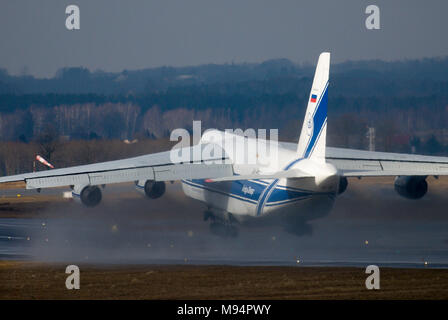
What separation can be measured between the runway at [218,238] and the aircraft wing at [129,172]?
2.39m

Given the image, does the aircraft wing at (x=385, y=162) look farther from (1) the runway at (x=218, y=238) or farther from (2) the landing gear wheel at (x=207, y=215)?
(2) the landing gear wheel at (x=207, y=215)

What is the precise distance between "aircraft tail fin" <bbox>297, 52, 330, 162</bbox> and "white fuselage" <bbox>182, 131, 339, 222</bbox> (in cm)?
39

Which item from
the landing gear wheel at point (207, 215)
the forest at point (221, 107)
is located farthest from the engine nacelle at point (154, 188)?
the forest at point (221, 107)

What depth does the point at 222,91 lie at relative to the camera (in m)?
62.5

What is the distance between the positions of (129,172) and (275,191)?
5406 millimetres

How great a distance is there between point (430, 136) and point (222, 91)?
63.9ft

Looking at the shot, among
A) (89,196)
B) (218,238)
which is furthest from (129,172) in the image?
(218,238)

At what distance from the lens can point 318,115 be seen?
82.8ft

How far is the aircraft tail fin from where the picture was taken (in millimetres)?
25062

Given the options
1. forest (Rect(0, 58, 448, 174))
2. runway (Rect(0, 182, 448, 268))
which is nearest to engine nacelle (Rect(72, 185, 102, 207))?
runway (Rect(0, 182, 448, 268))

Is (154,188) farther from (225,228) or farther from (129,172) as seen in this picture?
(225,228)

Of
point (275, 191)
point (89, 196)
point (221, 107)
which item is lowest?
point (275, 191)

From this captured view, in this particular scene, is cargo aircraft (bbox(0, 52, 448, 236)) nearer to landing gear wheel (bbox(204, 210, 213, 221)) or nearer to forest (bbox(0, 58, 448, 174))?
landing gear wheel (bbox(204, 210, 213, 221))
